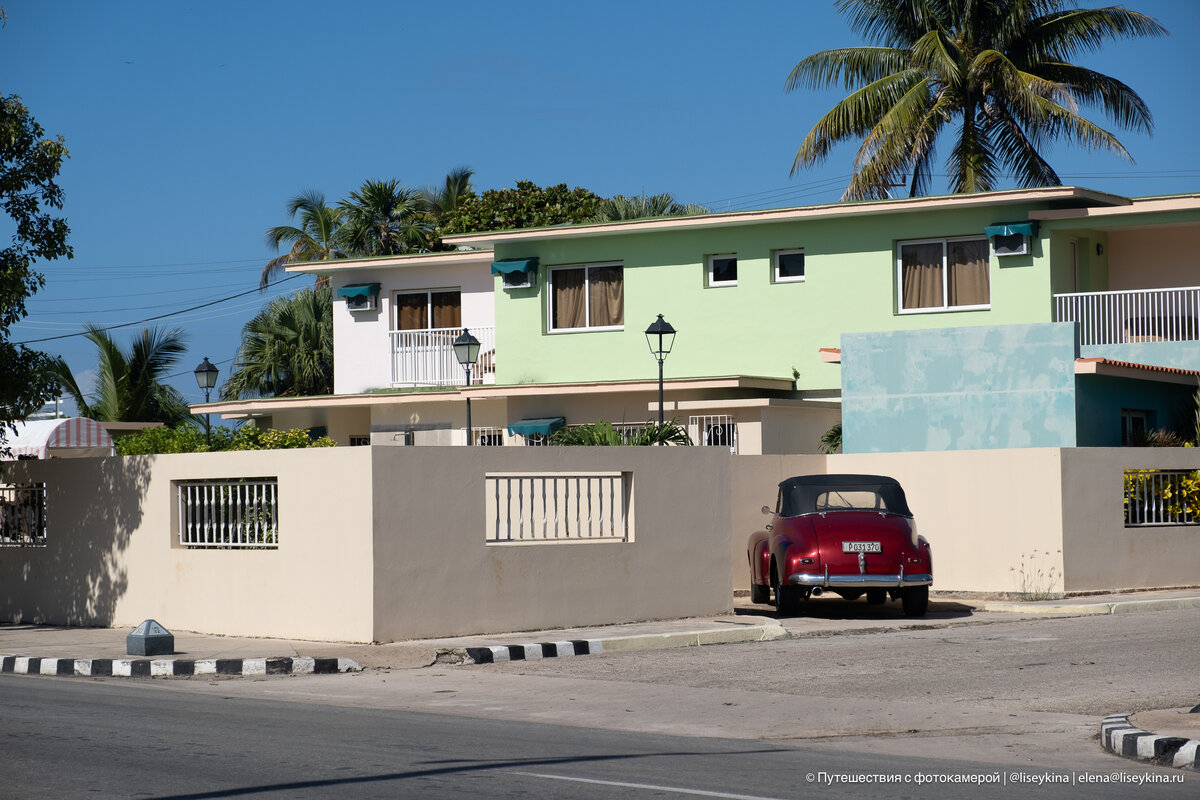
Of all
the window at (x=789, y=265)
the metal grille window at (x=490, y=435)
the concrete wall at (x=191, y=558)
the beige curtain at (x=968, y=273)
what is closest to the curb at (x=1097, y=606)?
the concrete wall at (x=191, y=558)

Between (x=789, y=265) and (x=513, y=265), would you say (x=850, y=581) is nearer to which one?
(x=789, y=265)

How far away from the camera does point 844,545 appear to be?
17344 millimetres

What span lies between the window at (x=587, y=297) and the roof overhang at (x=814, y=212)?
98 cm

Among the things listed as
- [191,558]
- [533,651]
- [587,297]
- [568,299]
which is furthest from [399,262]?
[533,651]

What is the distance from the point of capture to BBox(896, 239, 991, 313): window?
28516 mm

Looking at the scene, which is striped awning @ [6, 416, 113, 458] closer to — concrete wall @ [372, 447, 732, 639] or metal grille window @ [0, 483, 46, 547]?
metal grille window @ [0, 483, 46, 547]

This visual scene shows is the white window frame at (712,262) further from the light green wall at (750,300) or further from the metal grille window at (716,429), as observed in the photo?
the metal grille window at (716,429)

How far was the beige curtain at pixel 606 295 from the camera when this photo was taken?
1238 inches

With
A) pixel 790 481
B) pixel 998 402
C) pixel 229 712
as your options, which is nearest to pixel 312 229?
pixel 998 402

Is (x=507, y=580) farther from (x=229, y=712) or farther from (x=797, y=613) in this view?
(x=229, y=712)

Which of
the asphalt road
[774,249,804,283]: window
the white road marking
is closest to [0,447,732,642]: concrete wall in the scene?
the asphalt road

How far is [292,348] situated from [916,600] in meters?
28.9

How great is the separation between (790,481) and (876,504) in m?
1.12

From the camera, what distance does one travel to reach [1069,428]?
23.7 metres
